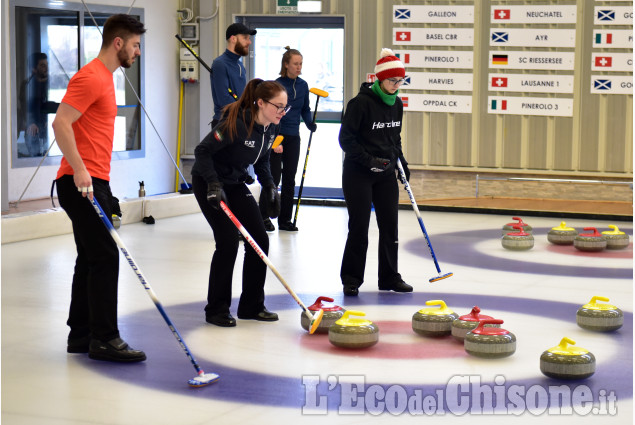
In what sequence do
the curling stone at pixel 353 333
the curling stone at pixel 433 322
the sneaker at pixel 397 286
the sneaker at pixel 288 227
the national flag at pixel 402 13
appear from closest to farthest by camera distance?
1. the curling stone at pixel 353 333
2. the curling stone at pixel 433 322
3. the sneaker at pixel 397 286
4. the sneaker at pixel 288 227
5. the national flag at pixel 402 13

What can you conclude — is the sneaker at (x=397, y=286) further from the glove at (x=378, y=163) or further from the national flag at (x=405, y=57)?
the national flag at (x=405, y=57)

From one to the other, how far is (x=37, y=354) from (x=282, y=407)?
1.57 m

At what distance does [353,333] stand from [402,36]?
7724mm

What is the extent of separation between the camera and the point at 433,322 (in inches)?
206

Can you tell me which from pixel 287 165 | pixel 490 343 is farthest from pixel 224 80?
pixel 490 343

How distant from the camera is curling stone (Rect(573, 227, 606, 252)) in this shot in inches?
324

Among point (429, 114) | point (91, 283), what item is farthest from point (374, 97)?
point (429, 114)

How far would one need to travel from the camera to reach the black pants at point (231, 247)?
17.7 feet

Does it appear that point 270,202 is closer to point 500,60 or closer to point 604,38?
point 500,60

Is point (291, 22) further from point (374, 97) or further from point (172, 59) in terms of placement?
point (374, 97)

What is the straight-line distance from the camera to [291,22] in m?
12.6

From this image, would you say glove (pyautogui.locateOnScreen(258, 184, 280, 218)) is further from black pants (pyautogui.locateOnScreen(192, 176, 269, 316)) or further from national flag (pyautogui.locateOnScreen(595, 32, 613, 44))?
national flag (pyautogui.locateOnScreen(595, 32, 613, 44))

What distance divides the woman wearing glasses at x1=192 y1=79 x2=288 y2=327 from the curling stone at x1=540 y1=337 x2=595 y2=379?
1.83 meters

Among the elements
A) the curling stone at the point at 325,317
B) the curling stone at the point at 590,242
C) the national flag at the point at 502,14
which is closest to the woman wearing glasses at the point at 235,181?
the curling stone at the point at 325,317
